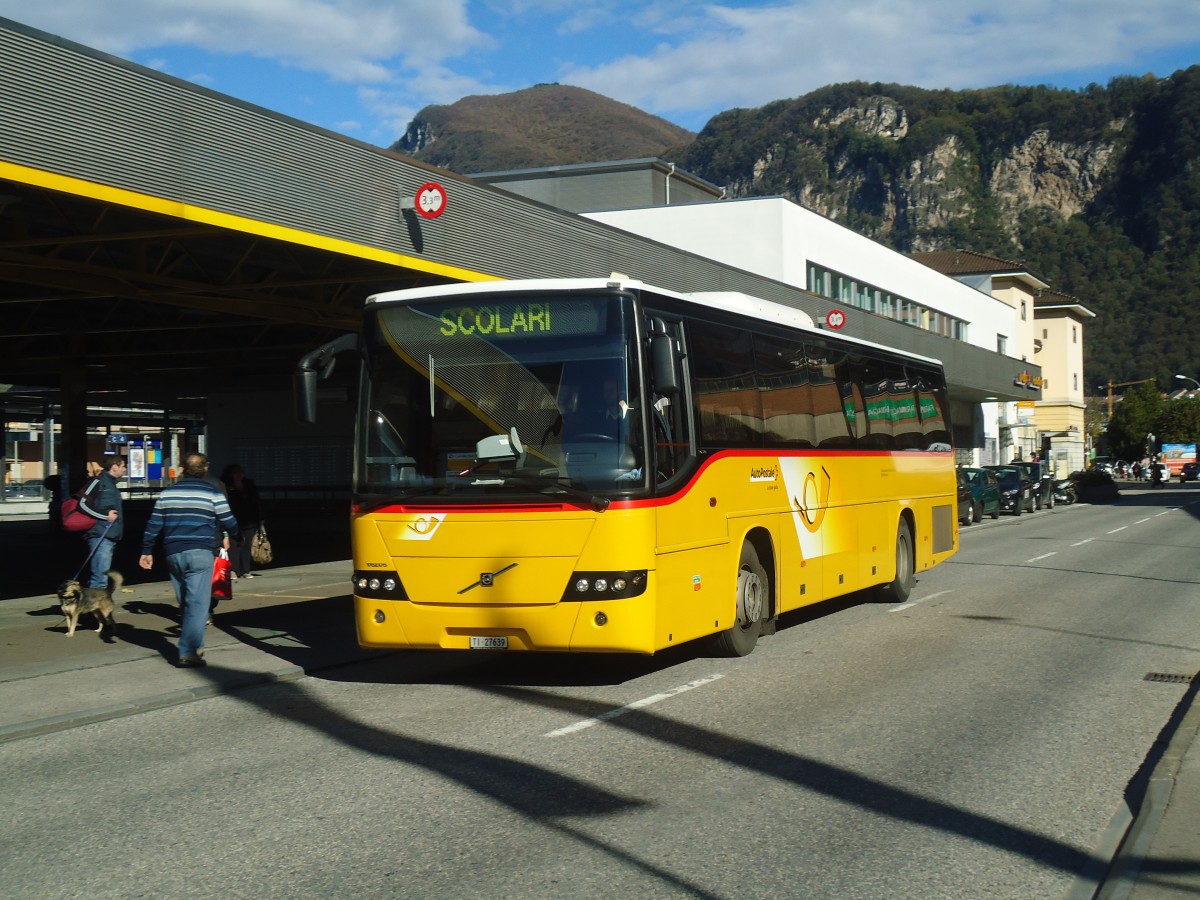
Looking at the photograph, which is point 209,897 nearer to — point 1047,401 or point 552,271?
point 552,271

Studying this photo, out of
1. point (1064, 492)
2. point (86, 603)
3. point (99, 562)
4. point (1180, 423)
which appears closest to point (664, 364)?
point (86, 603)

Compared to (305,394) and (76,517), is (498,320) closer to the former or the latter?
(305,394)

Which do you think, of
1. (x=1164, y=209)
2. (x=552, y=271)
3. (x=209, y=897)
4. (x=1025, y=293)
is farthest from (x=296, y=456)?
(x=1164, y=209)

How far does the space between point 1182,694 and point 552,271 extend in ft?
39.9

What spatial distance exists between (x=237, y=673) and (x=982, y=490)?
30757 mm

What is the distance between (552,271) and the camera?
768 inches

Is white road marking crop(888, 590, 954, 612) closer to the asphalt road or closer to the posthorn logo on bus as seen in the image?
the asphalt road

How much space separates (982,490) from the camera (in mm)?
37938

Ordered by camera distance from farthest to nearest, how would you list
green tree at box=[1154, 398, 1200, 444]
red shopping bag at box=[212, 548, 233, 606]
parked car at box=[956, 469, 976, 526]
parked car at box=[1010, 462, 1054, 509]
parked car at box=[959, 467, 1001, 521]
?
green tree at box=[1154, 398, 1200, 444] → parked car at box=[1010, 462, 1054, 509] → parked car at box=[959, 467, 1001, 521] → parked car at box=[956, 469, 976, 526] → red shopping bag at box=[212, 548, 233, 606]

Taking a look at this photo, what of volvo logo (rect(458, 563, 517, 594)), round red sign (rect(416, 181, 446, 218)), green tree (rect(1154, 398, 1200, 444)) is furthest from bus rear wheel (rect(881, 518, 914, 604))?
green tree (rect(1154, 398, 1200, 444))

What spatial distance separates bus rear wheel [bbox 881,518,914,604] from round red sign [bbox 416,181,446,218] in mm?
7125

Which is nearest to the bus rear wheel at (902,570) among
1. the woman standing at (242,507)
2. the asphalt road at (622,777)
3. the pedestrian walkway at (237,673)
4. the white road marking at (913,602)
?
the white road marking at (913,602)

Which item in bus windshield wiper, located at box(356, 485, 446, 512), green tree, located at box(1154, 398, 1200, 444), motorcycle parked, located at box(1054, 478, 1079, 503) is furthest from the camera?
green tree, located at box(1154, 398, 1200, 444)

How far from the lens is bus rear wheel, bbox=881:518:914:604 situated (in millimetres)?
15805
